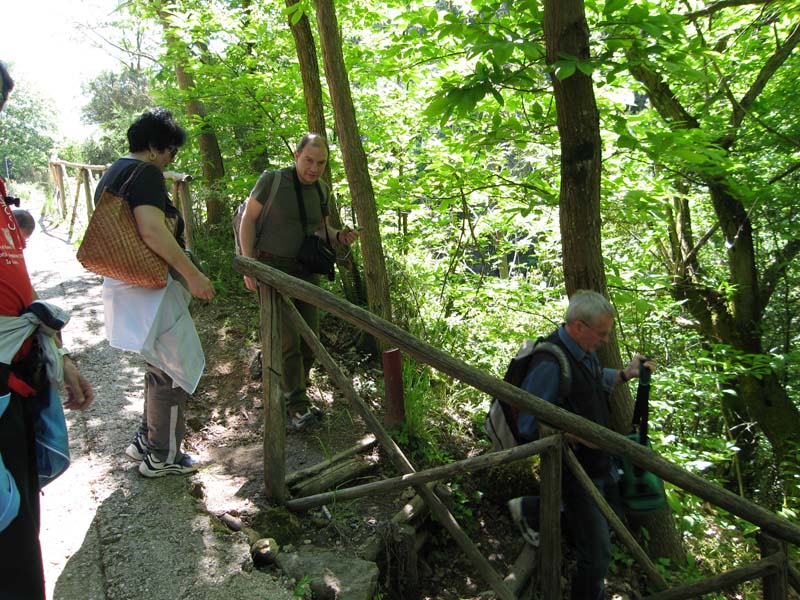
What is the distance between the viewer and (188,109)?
7.87m

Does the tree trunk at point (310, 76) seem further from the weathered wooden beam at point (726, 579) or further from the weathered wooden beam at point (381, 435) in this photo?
the weathered wooden beam at point (726, 579)

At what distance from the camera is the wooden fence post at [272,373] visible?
3086 mm

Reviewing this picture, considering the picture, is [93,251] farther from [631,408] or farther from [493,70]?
[631,408]

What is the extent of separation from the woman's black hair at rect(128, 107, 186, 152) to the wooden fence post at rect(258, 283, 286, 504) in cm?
89

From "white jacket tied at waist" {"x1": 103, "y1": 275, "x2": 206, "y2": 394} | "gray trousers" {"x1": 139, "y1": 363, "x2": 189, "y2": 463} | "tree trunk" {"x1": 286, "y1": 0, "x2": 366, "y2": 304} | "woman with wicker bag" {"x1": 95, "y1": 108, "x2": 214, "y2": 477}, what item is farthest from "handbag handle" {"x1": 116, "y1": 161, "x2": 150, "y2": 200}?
"tree trunk" {"x1": 286, "y1": 0, "x2": 366, "y2": 304}

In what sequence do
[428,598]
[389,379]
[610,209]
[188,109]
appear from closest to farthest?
[428,598], [389,379], [610,209], [188,109]

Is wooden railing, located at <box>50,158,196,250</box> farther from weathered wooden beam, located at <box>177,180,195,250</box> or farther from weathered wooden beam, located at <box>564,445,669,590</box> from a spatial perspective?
weathered wooden beam, located at <box>564,445,669,590</box>

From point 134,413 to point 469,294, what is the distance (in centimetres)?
372

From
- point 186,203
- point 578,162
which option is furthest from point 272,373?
point 186,203

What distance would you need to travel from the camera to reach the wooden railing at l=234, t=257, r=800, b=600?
8.19 feet

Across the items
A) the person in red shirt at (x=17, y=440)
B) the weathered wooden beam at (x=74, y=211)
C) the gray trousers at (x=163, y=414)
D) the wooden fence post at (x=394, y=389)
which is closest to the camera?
the person in red shirt at (x=17, y=440)

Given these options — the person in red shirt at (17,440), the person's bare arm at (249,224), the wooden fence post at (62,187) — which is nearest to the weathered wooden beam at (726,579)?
the person in red shirt at (17,440)

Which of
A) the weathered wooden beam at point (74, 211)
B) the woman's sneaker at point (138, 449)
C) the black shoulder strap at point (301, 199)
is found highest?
the weathered wooden beam at point (74, 211)

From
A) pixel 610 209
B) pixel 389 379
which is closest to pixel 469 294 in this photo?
pixel 610 209
